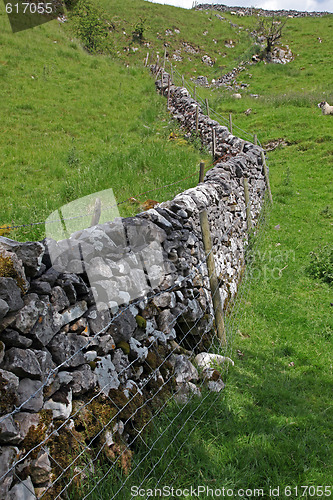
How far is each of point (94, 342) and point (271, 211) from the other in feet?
31.1

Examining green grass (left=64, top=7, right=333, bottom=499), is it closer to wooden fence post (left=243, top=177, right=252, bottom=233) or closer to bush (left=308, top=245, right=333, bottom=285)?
bush (left=308, top=245, right=333, bottom=285)

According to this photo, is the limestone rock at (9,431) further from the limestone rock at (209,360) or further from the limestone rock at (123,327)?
the limestone rock at (209,360)

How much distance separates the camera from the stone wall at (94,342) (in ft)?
7.39

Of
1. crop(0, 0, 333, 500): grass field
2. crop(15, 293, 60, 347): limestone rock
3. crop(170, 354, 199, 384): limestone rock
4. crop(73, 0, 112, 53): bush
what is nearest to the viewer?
crop(15, 293, 60, 347): limestone rock

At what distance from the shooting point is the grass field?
3.08 metres

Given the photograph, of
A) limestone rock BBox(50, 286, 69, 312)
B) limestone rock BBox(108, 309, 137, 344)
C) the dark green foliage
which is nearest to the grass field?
limestone rock BBox(108, 309, 137, 344)

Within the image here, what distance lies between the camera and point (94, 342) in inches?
114

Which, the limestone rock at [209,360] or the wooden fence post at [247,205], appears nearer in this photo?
the limestone rock at [209,360]

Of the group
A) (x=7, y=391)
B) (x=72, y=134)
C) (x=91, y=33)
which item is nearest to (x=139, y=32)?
(x=91, y=33)

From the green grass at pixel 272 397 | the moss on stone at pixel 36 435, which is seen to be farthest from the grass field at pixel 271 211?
the moss on stone at pixel 36 435

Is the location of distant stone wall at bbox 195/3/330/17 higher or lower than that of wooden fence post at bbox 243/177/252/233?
higher

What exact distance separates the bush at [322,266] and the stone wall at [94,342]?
3.71 meters

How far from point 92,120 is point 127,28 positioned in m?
30.9

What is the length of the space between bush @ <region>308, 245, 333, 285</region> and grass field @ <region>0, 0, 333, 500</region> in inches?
9.3
